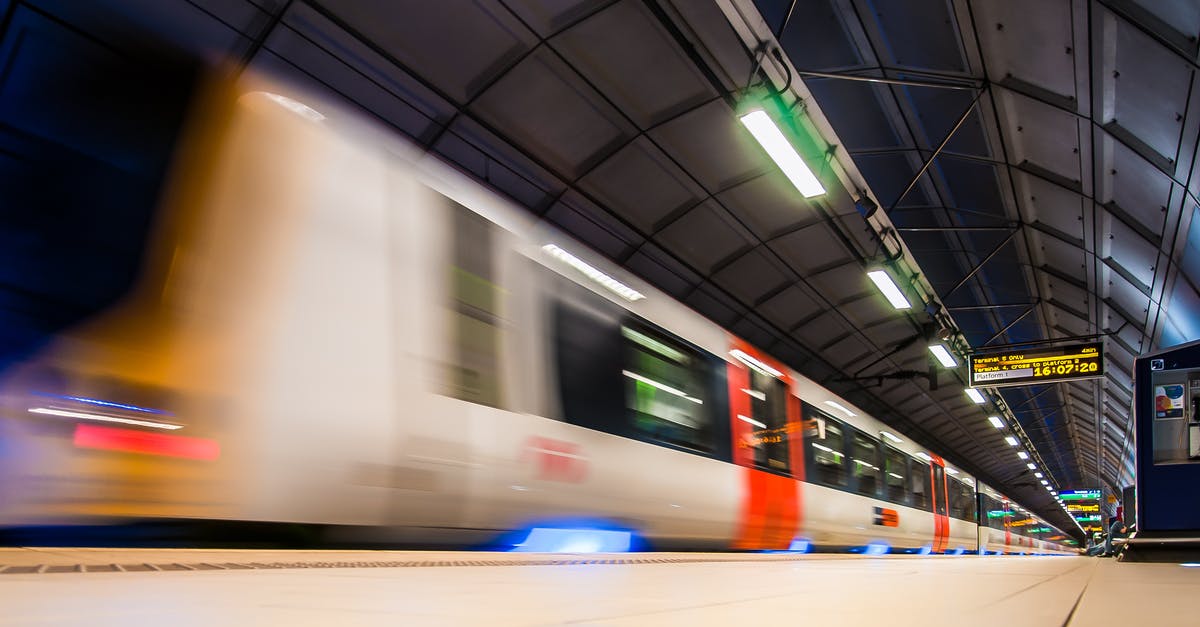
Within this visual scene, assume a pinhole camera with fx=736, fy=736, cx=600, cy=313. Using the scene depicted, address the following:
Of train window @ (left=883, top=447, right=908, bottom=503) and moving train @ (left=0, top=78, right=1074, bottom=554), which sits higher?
moving train @ (left=0, top=78, right=1074, bottom=554)

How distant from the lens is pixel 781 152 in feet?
24.0

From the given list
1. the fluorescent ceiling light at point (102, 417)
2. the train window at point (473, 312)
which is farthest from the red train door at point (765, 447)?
the fluorescent ceiling light at point (102, 417)

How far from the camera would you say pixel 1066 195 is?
1098 cm

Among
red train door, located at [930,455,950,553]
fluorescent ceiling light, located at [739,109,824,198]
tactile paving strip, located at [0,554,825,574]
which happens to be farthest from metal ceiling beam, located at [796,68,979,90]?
red train door, located at [930,455,950,553]

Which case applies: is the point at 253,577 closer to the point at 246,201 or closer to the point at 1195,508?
the point at 246,201

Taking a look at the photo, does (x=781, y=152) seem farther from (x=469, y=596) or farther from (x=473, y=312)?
(x=469, y=596)

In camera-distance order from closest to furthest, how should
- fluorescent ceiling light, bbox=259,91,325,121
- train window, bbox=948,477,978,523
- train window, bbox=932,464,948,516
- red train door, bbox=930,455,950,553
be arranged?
fluorescent ceiling light, bbox=259,91,325,121
red train door, bbox=930,455,950,553
train window, bbox=932,464,948,516
train window, bbox=948,477,978,523

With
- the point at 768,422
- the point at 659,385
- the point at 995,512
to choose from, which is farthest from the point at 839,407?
the point at 995,512

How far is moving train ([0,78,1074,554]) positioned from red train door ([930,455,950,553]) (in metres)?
9.18

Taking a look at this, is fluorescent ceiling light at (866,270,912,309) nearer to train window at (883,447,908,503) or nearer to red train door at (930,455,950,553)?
train window at (883,447,908,503)

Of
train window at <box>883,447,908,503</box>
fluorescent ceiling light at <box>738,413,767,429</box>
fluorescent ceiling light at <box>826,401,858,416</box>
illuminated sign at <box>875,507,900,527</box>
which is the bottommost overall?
illuminated sign at <box>875,507,900,527</box>

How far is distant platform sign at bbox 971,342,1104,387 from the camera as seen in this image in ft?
43.0

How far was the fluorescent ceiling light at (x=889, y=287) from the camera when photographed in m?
11.0

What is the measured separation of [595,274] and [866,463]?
6706 mm
